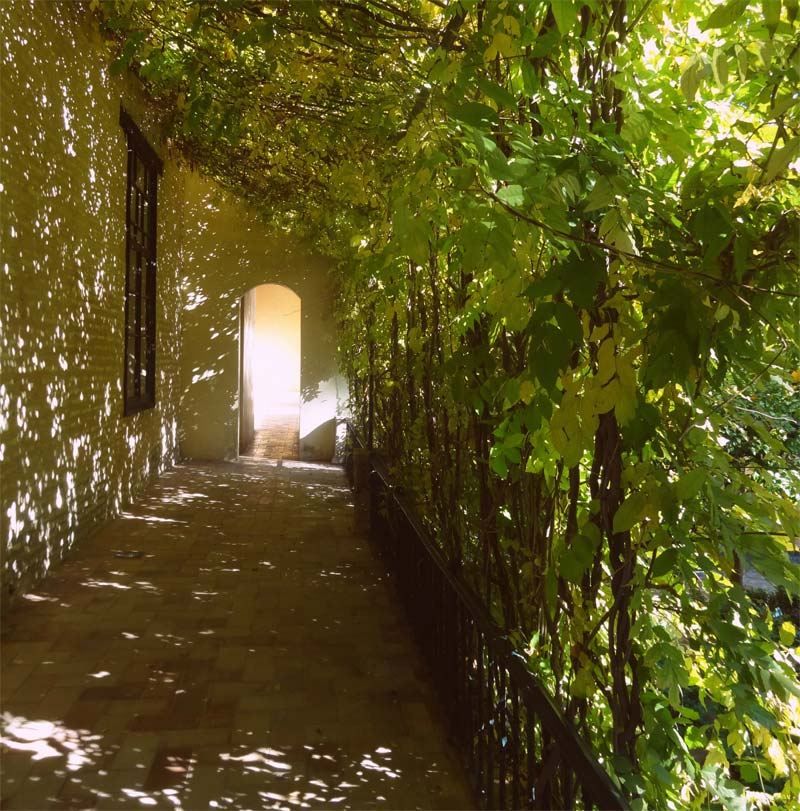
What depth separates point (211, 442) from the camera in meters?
10.7

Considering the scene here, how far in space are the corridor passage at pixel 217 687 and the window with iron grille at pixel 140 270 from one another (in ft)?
7.94

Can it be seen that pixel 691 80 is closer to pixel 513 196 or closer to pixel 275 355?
pixel 513 196

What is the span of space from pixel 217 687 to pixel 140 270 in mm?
5825

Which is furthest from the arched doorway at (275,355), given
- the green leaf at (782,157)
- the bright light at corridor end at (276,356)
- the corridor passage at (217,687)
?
the green leaf at (782,157)

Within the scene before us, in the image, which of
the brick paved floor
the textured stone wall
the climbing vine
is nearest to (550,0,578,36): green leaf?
the climbing vine

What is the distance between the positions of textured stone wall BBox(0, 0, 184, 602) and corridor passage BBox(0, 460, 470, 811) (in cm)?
53

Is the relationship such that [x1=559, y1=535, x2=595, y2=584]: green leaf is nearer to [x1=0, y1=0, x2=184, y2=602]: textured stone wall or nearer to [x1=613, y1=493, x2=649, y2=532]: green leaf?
[x1=613, y1=493, x2=649, y2=532]: green leaf

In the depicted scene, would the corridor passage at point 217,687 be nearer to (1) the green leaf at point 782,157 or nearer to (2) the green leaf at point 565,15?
(1) the green leaf at point 782,157

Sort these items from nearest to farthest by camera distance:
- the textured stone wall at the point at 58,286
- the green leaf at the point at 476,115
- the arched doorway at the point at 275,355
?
1. the green leaf at the point at 476,115
2. the textured stone wall at the point at 58,286
3. the arched doorway at the point at 275,355

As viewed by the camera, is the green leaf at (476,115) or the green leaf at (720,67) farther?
the green leaf at (476,115)

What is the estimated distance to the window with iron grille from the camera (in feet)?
23.8

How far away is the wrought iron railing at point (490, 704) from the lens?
5.75ft

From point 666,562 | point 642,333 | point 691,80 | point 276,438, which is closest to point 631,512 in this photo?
point 666,562

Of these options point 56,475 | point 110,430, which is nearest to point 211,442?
point 110,430
